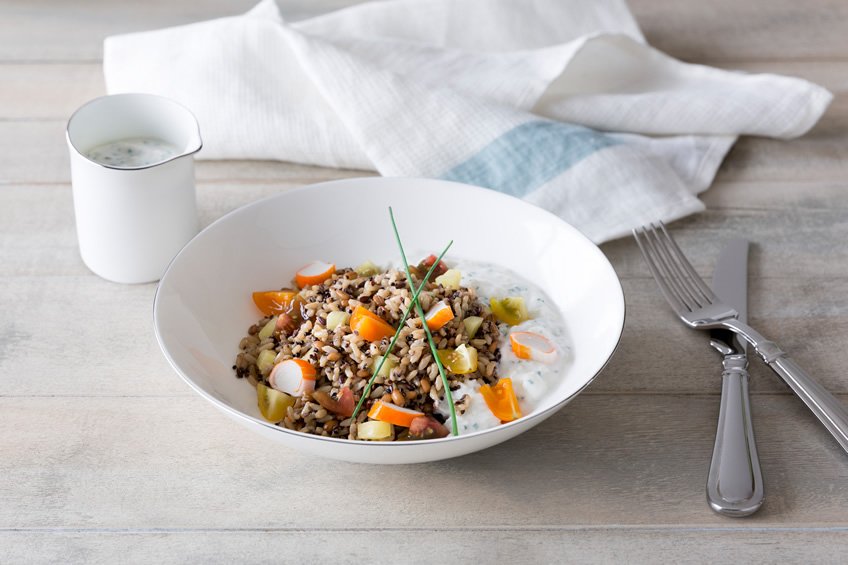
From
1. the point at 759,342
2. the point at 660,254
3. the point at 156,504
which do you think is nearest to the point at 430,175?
the point at 660,254

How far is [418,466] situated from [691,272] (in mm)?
706

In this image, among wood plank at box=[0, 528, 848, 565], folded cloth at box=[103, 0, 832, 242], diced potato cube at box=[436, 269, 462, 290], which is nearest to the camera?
wood plank at box=[0, 528, 848, 565]

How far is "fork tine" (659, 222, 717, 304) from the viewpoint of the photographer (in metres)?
1.75

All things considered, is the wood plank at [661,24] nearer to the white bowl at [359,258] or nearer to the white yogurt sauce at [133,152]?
the white yogurt sauce at [133,152]

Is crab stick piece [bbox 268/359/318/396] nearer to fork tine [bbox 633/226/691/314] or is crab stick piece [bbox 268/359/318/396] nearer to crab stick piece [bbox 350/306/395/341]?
crab stick piece [bbox 350/306/395/341]

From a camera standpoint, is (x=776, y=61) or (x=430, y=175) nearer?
(x=430, y=175)

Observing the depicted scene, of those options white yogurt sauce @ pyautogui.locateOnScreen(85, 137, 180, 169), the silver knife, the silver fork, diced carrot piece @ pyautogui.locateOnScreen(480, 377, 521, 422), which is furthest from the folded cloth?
diced carrot piece @ pyautogui.locateOnScreen(480, 377, 521, 422)

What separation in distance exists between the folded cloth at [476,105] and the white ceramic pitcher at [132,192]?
29cm

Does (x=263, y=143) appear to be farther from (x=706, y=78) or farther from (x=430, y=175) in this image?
(x=706, y=78)

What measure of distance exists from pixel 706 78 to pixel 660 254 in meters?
0.79

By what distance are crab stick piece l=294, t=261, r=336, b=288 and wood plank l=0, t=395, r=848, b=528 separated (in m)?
0.29

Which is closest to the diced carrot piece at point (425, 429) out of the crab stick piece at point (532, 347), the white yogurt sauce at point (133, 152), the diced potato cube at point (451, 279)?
the crab stick piece at point (532, 347)

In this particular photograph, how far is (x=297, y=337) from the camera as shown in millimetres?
1534

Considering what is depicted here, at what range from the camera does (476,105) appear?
2182 millimetres
